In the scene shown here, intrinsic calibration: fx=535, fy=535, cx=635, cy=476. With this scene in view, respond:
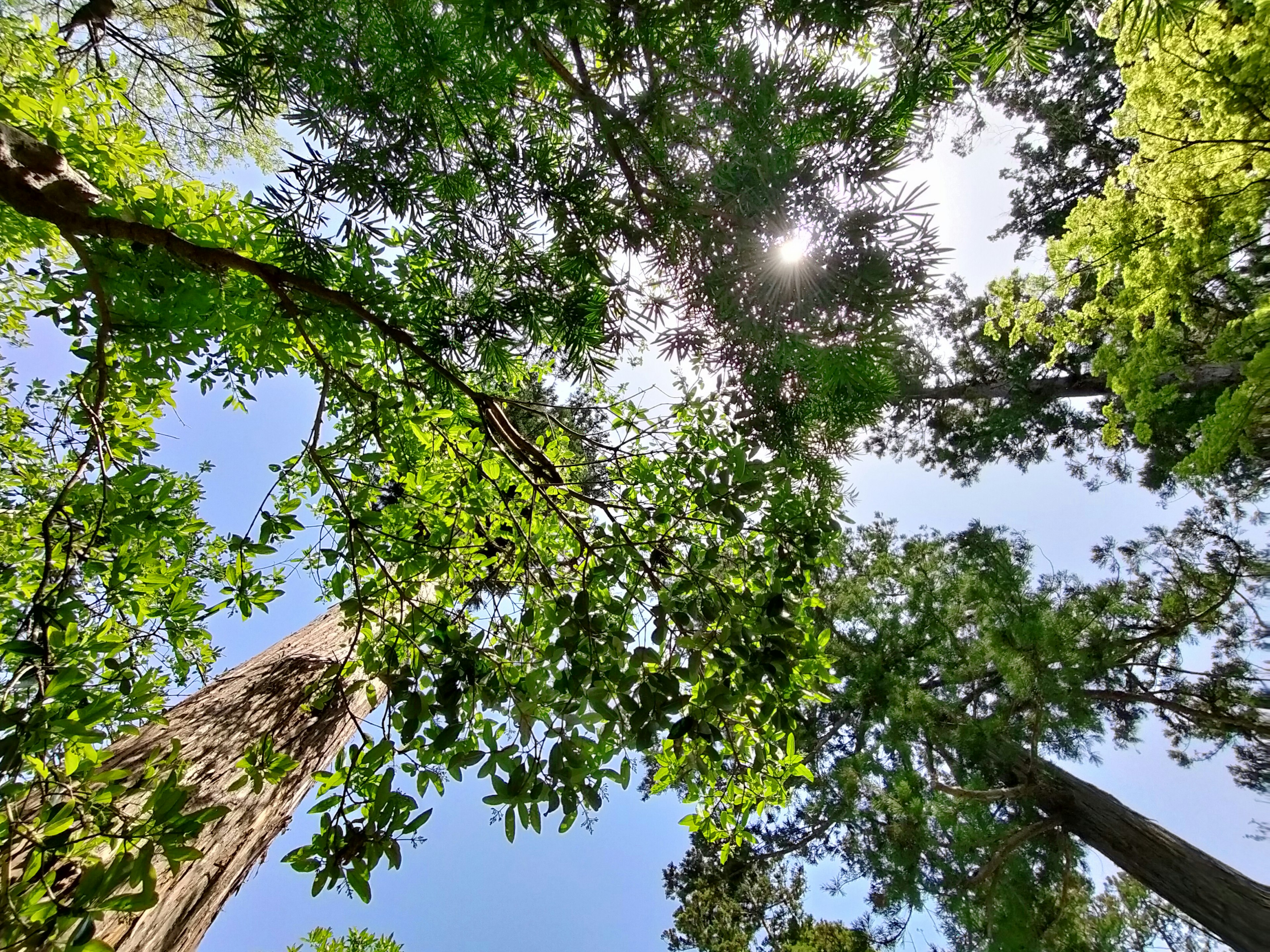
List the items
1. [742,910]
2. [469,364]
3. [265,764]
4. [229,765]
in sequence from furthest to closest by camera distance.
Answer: [742,910]
[469,364]
[229,765]
[265,764]

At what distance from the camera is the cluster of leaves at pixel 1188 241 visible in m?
3.06

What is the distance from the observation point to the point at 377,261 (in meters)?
1.92

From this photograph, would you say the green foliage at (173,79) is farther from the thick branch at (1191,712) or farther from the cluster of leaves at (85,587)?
the thick branch at (1191,712)

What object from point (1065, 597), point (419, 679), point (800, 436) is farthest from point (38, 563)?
point (1065, 597)

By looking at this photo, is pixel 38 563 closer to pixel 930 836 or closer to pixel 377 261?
pixel 377 261

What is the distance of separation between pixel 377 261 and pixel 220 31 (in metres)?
0.85

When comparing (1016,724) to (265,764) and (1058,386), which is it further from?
(265,764)

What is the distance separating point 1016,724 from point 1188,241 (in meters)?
3.80

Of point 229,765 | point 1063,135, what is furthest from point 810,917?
point 1063,135

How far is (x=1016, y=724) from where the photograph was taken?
175 inches

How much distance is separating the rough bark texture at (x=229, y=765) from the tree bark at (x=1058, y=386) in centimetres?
476

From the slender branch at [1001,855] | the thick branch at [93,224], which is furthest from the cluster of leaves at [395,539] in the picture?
the slender branch at [1001,855]

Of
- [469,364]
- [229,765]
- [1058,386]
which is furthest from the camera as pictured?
[1058,386]

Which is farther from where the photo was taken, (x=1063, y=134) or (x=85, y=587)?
(x=1063, y=134)
